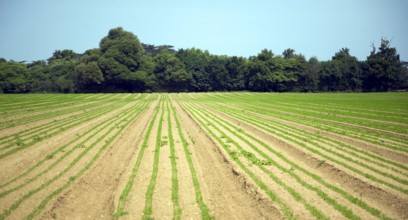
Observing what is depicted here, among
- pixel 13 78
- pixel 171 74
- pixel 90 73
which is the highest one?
pixel 90 73

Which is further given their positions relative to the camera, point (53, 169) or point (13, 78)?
point (13, 78)


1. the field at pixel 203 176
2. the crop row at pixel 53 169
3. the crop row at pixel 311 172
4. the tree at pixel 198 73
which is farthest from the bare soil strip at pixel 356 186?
the tree at pixel 198 73

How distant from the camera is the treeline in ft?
321

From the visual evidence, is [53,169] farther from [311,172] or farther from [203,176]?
A: [311,172]

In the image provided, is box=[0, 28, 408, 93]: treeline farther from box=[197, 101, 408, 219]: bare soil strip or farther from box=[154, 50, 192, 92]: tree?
box=[197, 101, 408, 219]: bare soil strip

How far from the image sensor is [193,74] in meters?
112

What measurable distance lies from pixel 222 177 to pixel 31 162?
8.95 metres

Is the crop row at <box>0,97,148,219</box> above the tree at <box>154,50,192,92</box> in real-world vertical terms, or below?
below

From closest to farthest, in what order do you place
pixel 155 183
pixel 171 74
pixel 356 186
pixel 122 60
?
1. pixel 356 186
2. pixel 155 183
3. pixel 122 60
4. pixel 171 74

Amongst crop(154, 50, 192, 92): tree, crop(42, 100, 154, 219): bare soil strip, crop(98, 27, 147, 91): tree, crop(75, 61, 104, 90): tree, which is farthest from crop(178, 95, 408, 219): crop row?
crop(154, 50, 192, 92): tree

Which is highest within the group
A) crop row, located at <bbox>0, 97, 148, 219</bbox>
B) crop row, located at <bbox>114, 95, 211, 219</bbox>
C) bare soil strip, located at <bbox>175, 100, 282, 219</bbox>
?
crop row, located at <bbox>0, 97, 148, 219</bbox>

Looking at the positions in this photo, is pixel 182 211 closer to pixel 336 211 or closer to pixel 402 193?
pixel 336 211

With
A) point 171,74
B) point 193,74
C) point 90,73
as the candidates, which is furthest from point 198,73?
point 90,73

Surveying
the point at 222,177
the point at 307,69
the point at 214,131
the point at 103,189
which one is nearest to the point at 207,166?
the point at 222,177
